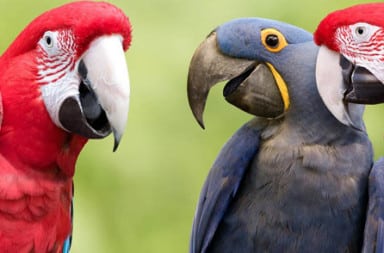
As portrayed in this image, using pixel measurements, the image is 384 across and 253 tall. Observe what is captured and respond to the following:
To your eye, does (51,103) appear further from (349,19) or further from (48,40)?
(349,19)

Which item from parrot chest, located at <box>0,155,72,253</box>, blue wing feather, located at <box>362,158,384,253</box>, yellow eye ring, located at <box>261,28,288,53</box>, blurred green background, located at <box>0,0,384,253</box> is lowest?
blurred green background, located at <box>0,0,384,253</box>

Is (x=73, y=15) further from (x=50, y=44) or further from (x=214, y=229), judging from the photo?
(x=214, y=229)

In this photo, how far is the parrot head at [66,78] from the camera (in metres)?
1.26

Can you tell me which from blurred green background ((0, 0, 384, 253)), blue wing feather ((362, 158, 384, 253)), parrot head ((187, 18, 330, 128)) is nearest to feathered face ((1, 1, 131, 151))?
parrot head ((187, 18, 330, 128))

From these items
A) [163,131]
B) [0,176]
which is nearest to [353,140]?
[0,176]

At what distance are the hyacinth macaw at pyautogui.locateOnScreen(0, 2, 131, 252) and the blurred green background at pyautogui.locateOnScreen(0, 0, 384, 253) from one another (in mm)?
1261

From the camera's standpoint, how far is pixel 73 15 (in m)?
1.27

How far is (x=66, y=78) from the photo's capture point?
1292 mm

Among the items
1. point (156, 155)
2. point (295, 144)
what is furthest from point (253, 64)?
point (156, 155)

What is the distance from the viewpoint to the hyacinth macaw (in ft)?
4.13

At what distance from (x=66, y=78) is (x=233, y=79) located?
0.33 meters

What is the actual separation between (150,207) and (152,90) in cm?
37

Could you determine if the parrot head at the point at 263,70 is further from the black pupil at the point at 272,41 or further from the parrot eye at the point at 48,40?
the parrot eye at the point at 48,40

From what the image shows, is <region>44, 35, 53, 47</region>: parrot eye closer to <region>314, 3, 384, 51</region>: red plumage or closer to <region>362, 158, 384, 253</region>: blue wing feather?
<region>314, 3, 384, 51</region>: red plumage
